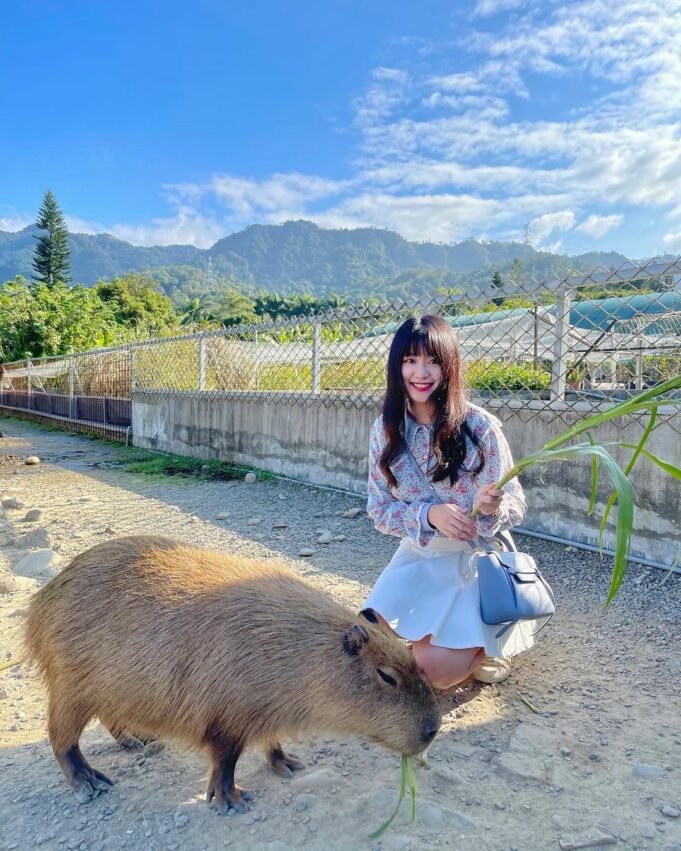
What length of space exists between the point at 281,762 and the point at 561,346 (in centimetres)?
308

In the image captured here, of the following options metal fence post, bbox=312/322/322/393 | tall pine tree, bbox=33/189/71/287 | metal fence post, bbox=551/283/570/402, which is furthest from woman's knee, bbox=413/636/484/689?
tall pine tree, bbox=33/189/71/287

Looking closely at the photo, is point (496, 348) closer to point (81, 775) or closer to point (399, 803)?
point (399, 803)

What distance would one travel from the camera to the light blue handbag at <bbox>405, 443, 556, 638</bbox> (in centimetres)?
206

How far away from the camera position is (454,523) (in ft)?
6.87

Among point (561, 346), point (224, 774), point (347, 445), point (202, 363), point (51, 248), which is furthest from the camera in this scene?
point (51, 248)

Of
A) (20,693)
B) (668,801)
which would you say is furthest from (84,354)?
(668,801)

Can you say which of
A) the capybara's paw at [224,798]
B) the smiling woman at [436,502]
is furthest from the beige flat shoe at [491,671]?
the capybara's paw at [224,798]

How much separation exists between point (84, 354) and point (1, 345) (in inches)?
465

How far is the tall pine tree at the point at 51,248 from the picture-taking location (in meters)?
42.2

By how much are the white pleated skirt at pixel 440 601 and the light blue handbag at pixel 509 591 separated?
0.09 meters

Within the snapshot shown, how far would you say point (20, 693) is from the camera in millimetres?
2443

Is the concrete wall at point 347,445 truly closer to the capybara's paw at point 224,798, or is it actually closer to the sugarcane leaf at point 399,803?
the sugarcane leaf at point 399,803

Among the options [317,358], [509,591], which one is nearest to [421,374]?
[509,591]

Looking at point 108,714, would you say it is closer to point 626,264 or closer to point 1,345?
point 626,264
